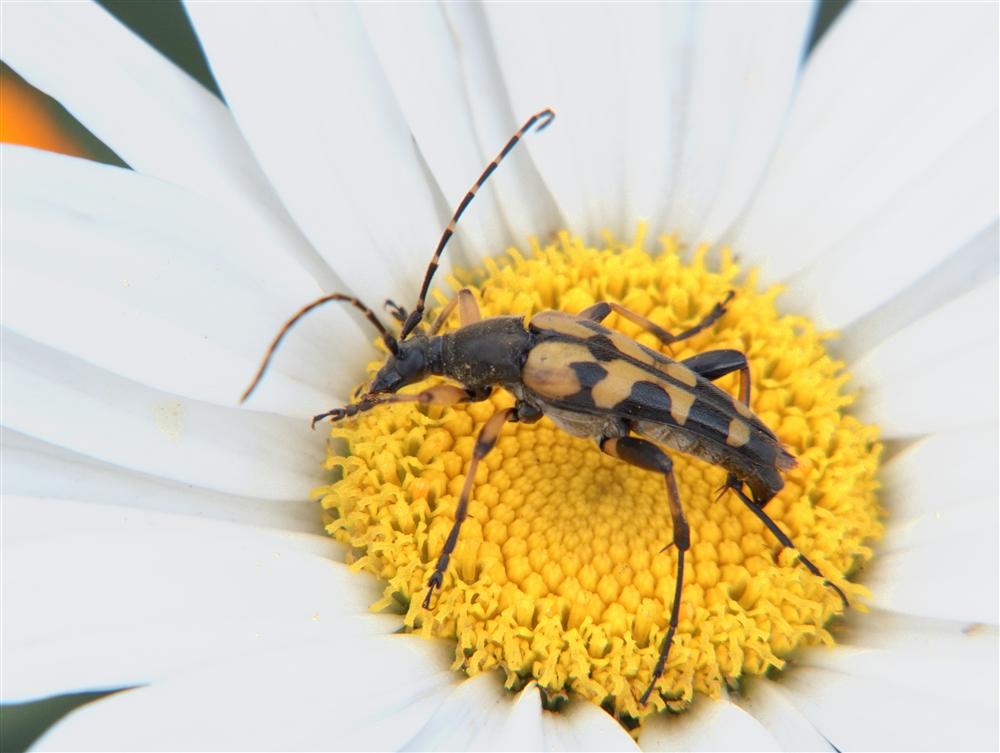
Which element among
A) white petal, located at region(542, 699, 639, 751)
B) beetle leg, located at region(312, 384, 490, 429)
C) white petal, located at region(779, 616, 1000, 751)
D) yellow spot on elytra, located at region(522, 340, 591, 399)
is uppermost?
yellow spot on elytra, located at region(522, 340, 591, 399)

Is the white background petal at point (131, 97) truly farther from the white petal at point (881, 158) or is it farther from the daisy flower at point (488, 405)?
the white petal at point (881, 158)

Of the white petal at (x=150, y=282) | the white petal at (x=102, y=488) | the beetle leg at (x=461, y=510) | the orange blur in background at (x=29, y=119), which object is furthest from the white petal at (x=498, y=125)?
the orange blur in background at (x=29, y=119)

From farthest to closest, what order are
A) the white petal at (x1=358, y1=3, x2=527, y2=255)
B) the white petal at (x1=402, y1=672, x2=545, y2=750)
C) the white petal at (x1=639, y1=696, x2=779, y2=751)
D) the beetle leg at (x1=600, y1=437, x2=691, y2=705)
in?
the white petal at (x1=358, y1=3, x2=527, y2=255), the beetle leg at (x1=600, y1=437, x2=691, y2=705), the white petal at (x1=639, y1=696, x2=779, y2=751), the white petal at (x1=402, y1=672, x2=545, y2=750)

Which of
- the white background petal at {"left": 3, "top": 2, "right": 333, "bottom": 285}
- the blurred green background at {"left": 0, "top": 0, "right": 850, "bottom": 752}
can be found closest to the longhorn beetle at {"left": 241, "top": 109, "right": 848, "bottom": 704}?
the white background petal at {"left": 3, "top": 2, "right": 333, "bottom": 285}

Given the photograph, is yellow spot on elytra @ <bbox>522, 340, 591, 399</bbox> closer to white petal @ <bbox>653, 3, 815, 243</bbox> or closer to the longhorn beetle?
the longhorn beetle

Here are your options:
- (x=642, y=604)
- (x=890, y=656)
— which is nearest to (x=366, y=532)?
(x=642, y=604)

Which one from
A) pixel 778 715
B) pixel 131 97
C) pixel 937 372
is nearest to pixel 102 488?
pixel 131 97
